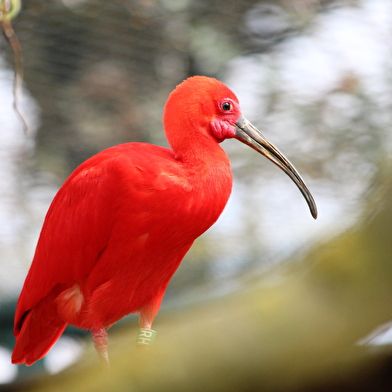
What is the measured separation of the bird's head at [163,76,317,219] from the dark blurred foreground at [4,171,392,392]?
120 centimetres

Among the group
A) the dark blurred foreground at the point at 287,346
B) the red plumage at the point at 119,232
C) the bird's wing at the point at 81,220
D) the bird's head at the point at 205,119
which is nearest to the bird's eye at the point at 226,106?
the bird's head at the point at 205,119

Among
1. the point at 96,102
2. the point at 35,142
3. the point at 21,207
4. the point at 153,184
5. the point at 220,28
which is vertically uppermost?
the point at 220,28

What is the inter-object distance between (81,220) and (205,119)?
19.1 inches

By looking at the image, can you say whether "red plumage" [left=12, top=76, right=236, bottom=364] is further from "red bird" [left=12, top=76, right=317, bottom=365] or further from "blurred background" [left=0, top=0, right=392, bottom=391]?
"blurred background" [left=0, top=0, right=392, bottom=391]

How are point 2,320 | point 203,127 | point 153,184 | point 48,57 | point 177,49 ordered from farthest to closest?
point 177,49, point 48,57, point 2,320, point 203,127, point 153,184

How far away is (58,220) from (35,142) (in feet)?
7.07

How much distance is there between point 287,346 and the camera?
0.34 m

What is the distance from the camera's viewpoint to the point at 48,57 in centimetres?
358

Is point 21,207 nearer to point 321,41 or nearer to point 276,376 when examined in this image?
point 321,41

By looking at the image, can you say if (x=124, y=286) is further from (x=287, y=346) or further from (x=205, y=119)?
(x=287, y=346)

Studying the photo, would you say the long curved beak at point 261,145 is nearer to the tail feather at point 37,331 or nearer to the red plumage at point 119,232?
the red plumage at point 119,232

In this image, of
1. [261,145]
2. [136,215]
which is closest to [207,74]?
[261,145]

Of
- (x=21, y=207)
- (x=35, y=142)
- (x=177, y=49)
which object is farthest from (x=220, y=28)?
(x=21, y=207)

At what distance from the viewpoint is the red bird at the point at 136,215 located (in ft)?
5.01
